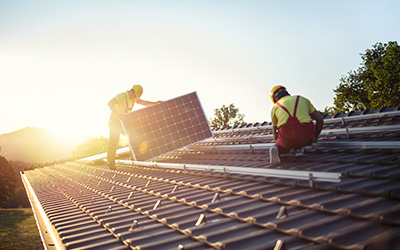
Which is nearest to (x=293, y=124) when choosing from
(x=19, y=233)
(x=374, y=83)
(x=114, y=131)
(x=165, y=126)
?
(x=165, y=126)

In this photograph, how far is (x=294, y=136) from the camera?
6.07 metres

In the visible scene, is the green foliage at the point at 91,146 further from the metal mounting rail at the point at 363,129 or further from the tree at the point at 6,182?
the metal mounting rail at the point at 363,129

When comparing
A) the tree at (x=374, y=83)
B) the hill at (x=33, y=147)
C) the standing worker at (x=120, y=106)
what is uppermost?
the hill at (x=33, y=147)

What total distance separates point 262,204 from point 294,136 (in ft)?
7.03

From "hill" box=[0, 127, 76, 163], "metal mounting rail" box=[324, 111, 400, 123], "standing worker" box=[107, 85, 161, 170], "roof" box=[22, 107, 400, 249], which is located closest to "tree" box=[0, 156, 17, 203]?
"standing worker" box=[107, 85, 161, 170]

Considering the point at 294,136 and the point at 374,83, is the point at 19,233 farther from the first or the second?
the point at 374,83

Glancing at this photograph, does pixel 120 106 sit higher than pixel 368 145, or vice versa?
pixel 120 106

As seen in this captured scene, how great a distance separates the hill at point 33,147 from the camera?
166375 millimetres

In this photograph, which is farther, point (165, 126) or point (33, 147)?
point (33, 147)

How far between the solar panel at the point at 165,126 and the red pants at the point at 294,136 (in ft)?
15.6

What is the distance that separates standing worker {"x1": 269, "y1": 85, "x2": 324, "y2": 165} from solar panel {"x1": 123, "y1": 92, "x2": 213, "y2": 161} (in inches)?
186

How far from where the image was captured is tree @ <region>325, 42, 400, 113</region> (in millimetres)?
50906

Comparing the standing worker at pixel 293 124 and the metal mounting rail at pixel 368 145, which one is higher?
the standing worker at pixel 293 124

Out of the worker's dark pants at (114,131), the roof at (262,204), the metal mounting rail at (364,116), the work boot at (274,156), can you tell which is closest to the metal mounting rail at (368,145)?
the roof at (262,204)
